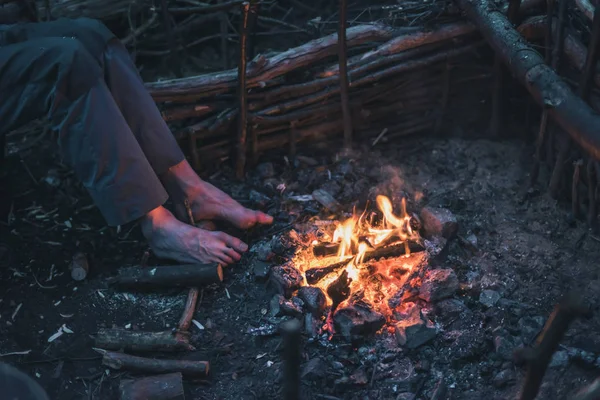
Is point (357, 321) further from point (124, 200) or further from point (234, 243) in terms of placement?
point (124, 200)

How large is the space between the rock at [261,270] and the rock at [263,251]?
3 centimetres

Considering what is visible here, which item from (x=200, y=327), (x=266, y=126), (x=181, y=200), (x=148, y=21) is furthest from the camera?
A: (x=148, y=21)

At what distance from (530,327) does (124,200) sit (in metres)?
1.59

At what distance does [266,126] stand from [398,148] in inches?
28.0

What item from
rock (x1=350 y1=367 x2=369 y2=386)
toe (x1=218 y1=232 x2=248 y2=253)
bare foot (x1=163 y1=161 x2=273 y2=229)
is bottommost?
rock (x1=350 y1=367 x2=369 y2=386)

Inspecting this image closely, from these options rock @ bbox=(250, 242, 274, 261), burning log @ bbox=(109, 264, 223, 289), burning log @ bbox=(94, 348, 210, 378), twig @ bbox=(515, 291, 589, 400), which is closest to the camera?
twig @ bbox=(515, 291, 589, 400)

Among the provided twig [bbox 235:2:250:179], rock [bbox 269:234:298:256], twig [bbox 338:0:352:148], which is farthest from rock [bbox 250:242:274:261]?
twig [bbox 338:0:352:148]

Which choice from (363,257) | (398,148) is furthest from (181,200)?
(398,148)

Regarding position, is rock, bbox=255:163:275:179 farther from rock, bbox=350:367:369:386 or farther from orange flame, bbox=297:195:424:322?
rock, bbox=350:367:369:386

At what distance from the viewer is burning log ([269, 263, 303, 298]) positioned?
8.61 feet

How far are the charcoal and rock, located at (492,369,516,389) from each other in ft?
1.46

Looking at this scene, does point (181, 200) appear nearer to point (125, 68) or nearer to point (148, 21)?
point (125, 68)

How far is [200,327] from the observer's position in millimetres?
2578

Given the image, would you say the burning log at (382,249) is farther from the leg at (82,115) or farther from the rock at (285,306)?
the leg at (82,115)
